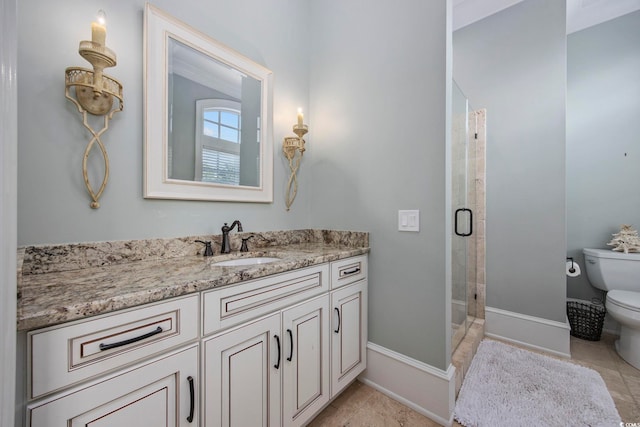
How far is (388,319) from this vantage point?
1.59 m

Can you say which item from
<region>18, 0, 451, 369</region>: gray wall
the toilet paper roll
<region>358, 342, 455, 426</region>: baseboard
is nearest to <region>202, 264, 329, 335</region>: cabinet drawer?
<region>18, 0, 451, 369</region>: gray wall

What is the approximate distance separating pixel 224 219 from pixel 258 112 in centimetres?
73

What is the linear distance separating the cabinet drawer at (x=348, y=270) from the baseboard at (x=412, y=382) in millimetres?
489

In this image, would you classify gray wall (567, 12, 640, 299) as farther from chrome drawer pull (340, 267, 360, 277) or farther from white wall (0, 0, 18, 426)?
white wall (0, 0, 18, 426)

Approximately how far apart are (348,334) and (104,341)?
1181mm

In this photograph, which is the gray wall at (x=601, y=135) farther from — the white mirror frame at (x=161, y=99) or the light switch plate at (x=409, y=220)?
the white mirror frame at (x=161, y=99)

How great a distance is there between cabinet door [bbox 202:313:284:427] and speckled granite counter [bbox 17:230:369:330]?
219 millimetres

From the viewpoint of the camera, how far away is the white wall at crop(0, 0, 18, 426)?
17.8 inches

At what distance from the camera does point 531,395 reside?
1.52 metres

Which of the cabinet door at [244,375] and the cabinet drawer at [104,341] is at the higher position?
the cabinet drawer at [104,341]

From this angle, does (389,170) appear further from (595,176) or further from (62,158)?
(595,176)

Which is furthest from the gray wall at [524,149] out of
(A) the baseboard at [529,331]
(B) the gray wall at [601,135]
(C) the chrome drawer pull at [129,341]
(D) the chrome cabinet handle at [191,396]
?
(C) the chrome drawer pull at [129,341]

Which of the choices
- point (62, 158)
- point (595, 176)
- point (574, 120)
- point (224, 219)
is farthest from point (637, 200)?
point (62, 158)

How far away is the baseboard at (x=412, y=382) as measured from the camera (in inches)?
53.6
